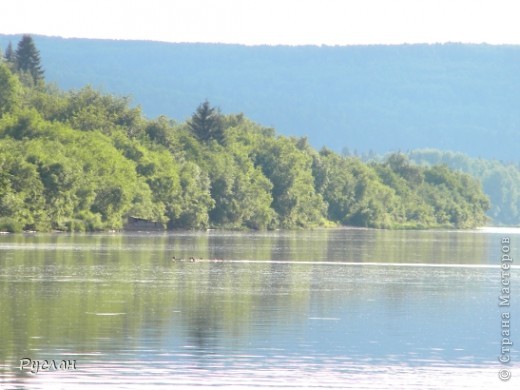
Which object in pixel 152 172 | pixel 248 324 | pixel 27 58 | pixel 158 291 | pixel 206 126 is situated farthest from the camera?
pixel 27 58

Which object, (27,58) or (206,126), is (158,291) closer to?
(206,126)

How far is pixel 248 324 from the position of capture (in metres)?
33.5

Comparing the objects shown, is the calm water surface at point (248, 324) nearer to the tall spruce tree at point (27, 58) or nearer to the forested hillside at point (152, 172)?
the forested hillside at point (152, 172)

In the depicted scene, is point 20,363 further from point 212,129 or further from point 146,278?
point 212,129

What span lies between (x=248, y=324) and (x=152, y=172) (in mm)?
87565

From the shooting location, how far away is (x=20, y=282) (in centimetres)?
4447

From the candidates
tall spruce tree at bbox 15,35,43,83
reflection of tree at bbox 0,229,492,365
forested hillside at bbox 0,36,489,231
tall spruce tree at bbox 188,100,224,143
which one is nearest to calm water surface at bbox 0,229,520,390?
reflection of tree at bbox 0,229,492,365

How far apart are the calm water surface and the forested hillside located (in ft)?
132

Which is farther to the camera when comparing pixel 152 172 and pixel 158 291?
pixel 152 172

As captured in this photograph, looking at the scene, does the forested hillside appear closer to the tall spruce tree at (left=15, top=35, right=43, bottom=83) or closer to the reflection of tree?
the tall spruce tree at (left=15, top=35, right=43, bottom=83)

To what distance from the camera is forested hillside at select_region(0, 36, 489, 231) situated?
332ft

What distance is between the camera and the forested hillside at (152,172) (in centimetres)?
10119

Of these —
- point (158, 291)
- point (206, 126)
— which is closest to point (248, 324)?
point (158, 291)

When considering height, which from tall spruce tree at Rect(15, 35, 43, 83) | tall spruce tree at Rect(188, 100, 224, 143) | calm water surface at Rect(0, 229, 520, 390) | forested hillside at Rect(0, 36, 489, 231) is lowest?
calm water surface at Rect(0, 229, 520, 390)
